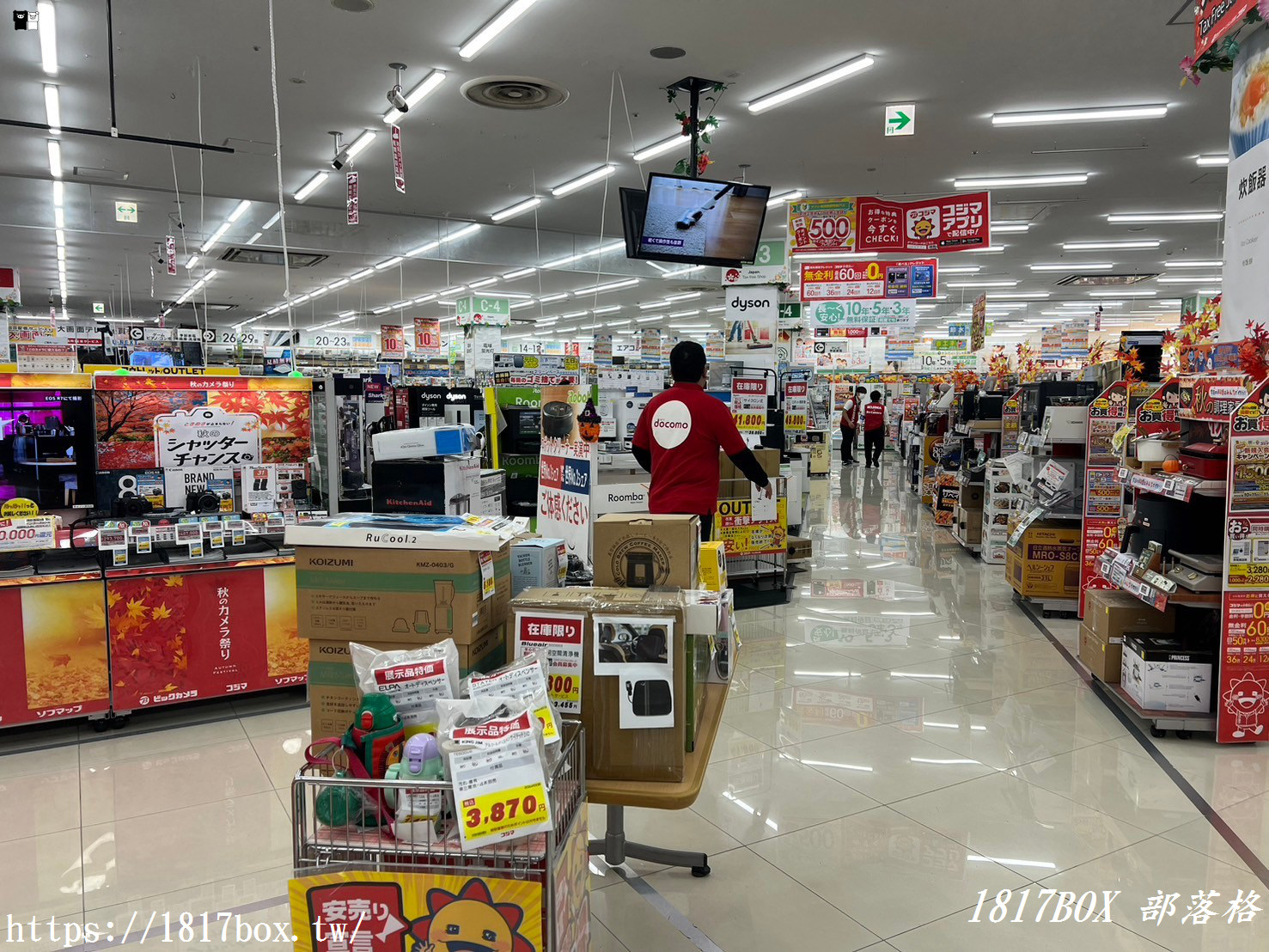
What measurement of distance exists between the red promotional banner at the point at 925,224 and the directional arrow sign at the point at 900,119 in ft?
3.56

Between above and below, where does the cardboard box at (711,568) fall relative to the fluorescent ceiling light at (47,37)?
below

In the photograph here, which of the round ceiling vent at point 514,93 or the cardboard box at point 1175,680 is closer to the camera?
the cardboard box at point 1175,680

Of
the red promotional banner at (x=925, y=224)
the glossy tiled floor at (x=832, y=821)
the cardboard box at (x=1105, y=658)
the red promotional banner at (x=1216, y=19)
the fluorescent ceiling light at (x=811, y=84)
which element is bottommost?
the glossy tiled floor at (x=832, y=821)

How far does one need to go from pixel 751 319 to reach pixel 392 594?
7788 millimetres

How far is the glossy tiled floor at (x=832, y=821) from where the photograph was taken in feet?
8.81

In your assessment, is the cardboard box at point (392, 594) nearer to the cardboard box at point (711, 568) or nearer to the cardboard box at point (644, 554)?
the cardboard box at point (644, 554)

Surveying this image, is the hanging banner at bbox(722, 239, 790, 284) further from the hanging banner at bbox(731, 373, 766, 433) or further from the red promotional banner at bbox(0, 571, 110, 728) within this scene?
the red promotional banner at bbox(0, 571, 110, 728)

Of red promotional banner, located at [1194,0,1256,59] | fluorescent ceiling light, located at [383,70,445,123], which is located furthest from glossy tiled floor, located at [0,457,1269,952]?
fluorescent ceiling light, located at [383,70,445,123]

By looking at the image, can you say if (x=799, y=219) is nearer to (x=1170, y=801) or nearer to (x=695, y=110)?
(x=695, y=110)

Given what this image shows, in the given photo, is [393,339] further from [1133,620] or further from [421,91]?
[1133,620]

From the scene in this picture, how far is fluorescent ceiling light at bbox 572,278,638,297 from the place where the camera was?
17.7m

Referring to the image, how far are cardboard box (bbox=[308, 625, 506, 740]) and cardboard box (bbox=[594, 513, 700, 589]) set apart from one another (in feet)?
1.25

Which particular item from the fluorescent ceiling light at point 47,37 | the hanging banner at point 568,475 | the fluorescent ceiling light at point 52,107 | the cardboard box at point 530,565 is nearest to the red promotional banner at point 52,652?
the hanging banner at point 568,475

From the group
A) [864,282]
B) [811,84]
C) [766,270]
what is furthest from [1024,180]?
[811,84]
